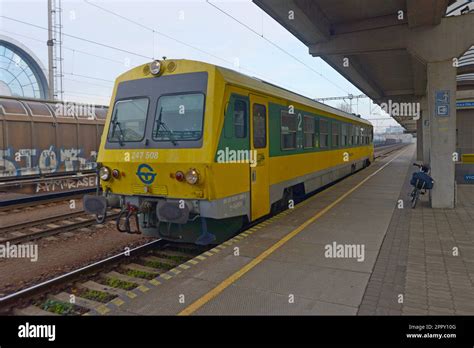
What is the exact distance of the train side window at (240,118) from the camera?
5848 mm

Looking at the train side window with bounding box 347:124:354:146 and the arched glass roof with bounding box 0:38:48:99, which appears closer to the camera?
the train side window with bounding box 347:124:354:146

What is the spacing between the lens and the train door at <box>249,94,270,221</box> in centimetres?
635

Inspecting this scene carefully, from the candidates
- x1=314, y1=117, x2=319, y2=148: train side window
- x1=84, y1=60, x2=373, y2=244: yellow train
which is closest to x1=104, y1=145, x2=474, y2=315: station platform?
x1=84, y1=60, x2=373, y2=244: yellow train

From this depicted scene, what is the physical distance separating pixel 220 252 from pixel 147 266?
1323mm

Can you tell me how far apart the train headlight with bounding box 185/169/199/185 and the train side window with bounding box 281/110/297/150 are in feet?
10.1

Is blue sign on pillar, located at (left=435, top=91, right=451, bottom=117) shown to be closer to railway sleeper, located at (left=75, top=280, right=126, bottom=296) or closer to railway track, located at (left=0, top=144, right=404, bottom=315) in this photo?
railway track, located at (left=0, top=144, right=404, bottom=315)

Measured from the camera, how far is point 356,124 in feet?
57.3

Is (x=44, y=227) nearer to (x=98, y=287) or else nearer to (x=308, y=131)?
(x=98, y=287)

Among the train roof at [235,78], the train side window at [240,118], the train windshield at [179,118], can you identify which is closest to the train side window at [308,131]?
the train roof at [235,78]

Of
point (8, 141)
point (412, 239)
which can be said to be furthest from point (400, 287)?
point (8, 141)

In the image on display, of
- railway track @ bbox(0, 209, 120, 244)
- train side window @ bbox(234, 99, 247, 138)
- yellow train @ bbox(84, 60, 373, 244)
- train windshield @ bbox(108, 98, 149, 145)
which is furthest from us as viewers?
railway track @ bbox(0, 209, 120, 244)

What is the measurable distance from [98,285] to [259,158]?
3.49 metres

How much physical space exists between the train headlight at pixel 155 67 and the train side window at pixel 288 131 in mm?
3068

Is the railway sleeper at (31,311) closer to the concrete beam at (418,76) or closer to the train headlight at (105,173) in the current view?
the train headlight at (105,173)
